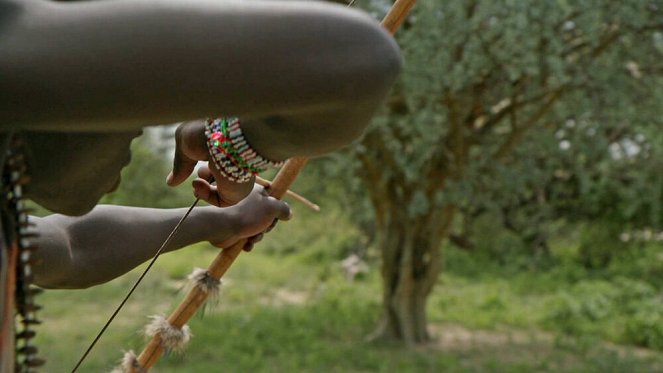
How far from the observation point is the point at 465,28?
6.47 m

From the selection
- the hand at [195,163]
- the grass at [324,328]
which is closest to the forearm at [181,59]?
the hand at [195,163]

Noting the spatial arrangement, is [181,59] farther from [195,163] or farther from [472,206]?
[472,206]

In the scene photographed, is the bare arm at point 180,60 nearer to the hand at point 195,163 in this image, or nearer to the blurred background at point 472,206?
the hand at point 195,163

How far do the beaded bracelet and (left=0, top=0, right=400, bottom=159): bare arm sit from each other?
0.26m

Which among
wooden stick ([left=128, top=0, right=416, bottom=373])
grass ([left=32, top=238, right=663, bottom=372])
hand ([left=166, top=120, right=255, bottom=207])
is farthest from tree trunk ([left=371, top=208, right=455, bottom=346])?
hand ([left=166, top=120, right=255, bottom=207])

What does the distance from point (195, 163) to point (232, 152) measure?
10.1 inches

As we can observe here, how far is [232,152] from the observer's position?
124cm

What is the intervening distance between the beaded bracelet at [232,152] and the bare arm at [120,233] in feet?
1.10

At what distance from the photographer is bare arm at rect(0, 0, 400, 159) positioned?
87 centimetres

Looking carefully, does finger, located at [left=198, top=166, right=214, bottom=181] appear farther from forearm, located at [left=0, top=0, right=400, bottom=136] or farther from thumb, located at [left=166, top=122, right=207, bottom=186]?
forearm, located at [left=0, top=0, right=400, bottom=136]

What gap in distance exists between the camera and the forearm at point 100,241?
150cm

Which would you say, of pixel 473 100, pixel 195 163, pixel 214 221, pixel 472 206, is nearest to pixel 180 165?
pixel 195 163

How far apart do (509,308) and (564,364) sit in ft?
9.75

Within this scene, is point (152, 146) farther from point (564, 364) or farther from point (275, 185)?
point (275, 185)
